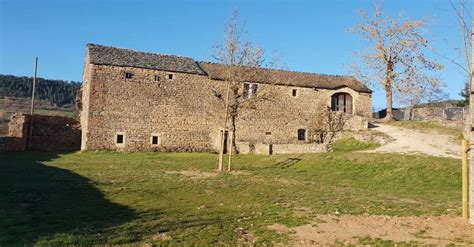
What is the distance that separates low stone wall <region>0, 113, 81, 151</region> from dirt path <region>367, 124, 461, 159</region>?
2154 cm

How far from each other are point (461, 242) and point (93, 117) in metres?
26.0

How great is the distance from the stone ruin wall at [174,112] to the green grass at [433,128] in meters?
6.76

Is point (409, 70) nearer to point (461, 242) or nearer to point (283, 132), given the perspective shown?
point (283, 132)

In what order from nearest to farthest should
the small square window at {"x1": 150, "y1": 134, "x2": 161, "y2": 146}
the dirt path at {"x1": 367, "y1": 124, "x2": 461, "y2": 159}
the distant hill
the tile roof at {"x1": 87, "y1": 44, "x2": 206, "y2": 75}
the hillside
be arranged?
the dirt path at {"x1": 367, "y1": 124, "x2": 461, "y2": 159}
the tile roof at {"x1": 87, "y1": 44, "x2": 206, "y2": 75}
the small square window at {"x1": 150, "y1": 134, "x2": 161, "y2": 146}
the hillside
the distant hill

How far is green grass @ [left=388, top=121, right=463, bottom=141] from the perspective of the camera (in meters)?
27.6

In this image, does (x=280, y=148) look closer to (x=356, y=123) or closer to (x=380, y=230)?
(x=356, y=123)

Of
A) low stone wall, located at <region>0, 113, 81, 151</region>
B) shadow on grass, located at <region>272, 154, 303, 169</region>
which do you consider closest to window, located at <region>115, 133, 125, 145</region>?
low stone wall, located at <region>0, 113, 81, 151</region>

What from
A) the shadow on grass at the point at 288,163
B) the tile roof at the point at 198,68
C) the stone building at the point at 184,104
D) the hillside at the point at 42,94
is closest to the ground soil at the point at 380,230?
the shadow on grass at the point at 288,163

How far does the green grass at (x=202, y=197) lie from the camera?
7.76m

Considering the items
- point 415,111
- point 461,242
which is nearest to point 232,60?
point 461,242

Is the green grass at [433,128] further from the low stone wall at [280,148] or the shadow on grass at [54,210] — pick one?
the shadow on grass at [54,210]

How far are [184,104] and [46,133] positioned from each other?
10.2 metres

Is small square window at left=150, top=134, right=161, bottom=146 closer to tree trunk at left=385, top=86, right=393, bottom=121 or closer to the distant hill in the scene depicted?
tree trunk at left=385, top=86, right=393, bottom=121

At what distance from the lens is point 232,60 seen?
2164 centimetres
